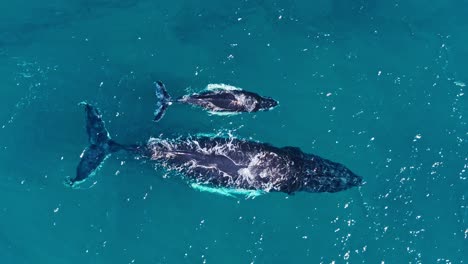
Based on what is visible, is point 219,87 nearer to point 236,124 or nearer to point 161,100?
point 236,124

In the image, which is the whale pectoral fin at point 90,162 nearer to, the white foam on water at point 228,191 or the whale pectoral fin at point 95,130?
the whale pectoral fin at point 95,130

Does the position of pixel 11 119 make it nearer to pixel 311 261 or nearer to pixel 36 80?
pixel 36 80

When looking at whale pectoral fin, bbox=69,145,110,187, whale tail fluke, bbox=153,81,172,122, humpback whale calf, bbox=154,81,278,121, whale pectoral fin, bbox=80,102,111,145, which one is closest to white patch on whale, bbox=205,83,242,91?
humpback whale calf, bbox=154,81,278,121

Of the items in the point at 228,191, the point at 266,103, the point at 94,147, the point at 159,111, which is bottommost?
Result: the point at 228,191

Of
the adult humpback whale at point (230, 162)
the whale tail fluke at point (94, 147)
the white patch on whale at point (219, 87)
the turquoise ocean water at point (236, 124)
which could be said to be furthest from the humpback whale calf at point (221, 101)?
the whale tail fluke at point (94, 147)

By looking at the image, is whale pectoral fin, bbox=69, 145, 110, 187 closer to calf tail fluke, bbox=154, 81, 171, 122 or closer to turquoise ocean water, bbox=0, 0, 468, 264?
turquoise ocean water, bbox=0, 0, 468, 264

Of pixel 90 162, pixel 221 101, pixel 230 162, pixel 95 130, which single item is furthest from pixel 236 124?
pixel 90 162

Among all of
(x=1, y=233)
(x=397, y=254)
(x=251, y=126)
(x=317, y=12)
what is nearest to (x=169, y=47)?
(x=251, y=126)
